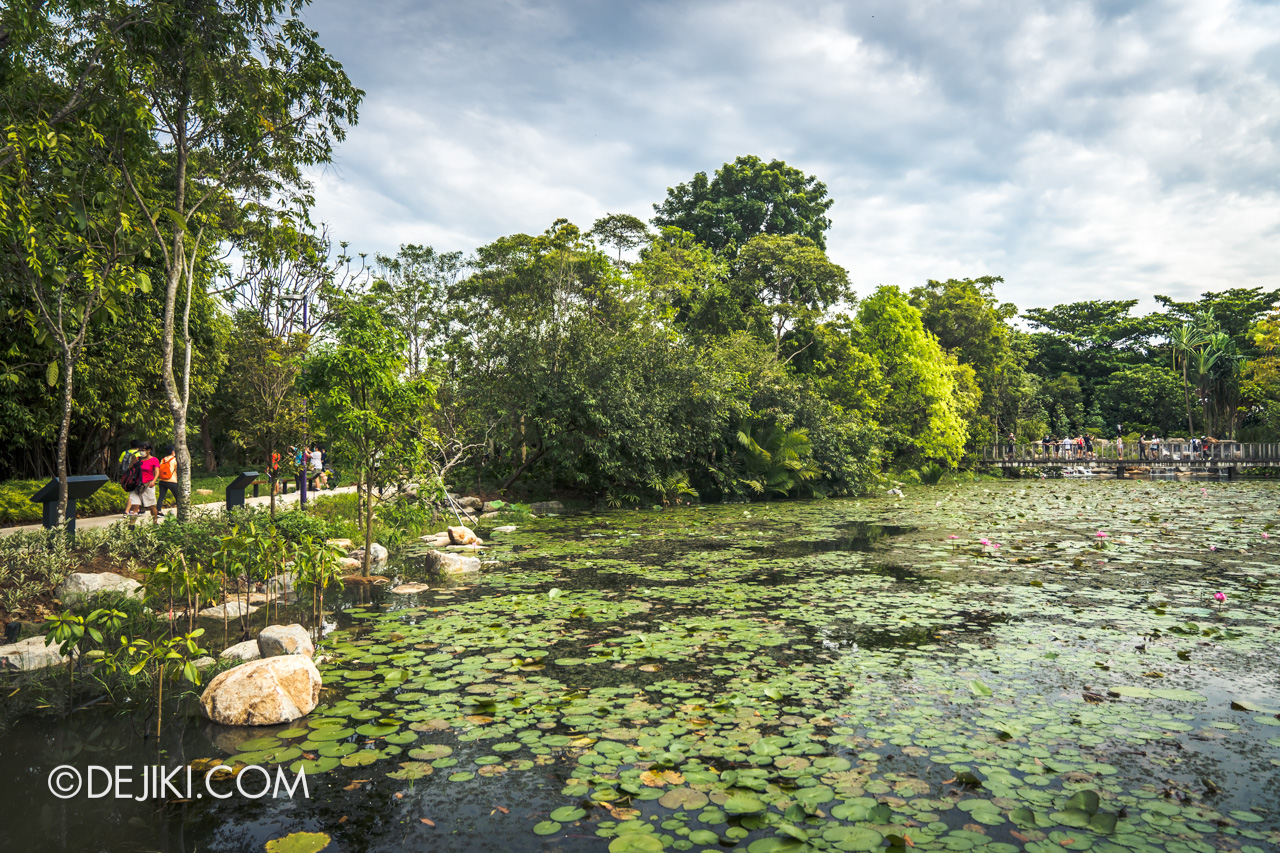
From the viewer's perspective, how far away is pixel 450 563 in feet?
30.2

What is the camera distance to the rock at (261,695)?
13.9 feet

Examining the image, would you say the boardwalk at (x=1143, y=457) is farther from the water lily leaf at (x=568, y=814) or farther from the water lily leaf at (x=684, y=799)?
the water lily leaf at (x=568, y=814)

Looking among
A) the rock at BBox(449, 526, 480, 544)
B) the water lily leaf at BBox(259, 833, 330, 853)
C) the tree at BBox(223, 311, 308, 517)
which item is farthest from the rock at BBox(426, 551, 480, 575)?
the tree at BBox(223, 311, 308, 517)

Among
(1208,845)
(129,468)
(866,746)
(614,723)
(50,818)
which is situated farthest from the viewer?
(129,468)

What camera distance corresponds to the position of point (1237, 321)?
45.0 meters

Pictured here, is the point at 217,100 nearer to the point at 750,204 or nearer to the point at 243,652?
the point at 243,652

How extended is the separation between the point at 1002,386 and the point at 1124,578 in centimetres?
3339

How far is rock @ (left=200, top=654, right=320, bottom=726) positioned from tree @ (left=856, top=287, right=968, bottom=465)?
25.3 m

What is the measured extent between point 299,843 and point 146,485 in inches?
435

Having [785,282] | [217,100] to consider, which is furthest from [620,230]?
[217,100]

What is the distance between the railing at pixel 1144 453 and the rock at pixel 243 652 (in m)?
35.1

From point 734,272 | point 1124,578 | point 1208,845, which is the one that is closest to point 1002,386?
point 734,272

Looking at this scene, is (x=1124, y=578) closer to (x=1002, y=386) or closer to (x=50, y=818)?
(x=50, y=818)

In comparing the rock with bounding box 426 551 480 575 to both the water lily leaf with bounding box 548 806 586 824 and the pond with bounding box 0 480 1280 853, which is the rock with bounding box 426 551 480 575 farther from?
the water lily leaf with bounding box 548 806 586 824
